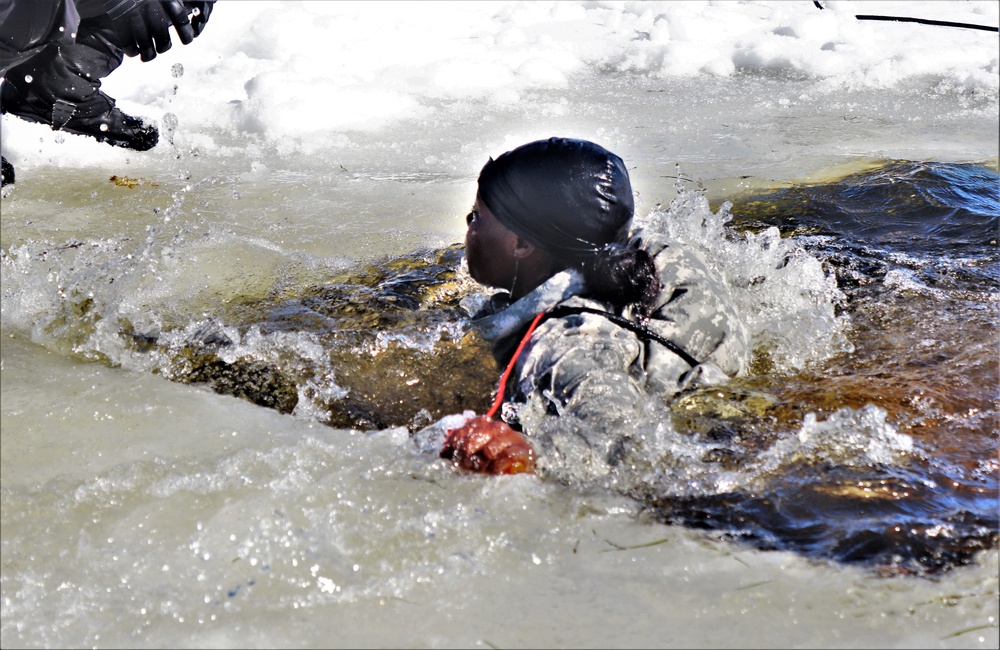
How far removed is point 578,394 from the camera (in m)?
2.63

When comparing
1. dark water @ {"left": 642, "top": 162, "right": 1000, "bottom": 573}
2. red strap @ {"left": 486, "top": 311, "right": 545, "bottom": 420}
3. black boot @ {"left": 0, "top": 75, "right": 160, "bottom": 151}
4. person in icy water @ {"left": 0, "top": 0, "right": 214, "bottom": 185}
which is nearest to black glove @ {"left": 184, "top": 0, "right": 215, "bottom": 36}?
person in icy water @ {"left": 0, "top": 0, "right": 214, "bottom": 185}

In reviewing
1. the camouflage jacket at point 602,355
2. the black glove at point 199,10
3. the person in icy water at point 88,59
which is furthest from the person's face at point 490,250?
the black glove at point 199,10

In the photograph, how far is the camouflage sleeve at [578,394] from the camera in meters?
2.56

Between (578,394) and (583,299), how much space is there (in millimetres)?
406

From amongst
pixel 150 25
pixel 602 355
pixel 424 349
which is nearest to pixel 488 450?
pixel 602 355

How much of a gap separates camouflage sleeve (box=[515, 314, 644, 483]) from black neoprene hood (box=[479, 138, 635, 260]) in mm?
344

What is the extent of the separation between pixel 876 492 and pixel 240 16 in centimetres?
721

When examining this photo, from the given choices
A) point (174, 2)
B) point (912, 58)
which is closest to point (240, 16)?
point (174, 2)

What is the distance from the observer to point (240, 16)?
8242mm

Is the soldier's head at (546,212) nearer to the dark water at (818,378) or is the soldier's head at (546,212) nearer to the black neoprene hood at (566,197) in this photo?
the black neoprene hood at (566,197)

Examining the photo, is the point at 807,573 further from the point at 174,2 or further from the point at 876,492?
the point at 174,2

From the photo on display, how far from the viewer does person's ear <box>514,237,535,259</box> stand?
312 centimetres

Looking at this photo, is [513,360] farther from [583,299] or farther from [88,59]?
[88,59]

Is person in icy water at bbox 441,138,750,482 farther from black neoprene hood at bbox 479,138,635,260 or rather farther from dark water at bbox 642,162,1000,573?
dark water at bbox 642,162,1000,573
